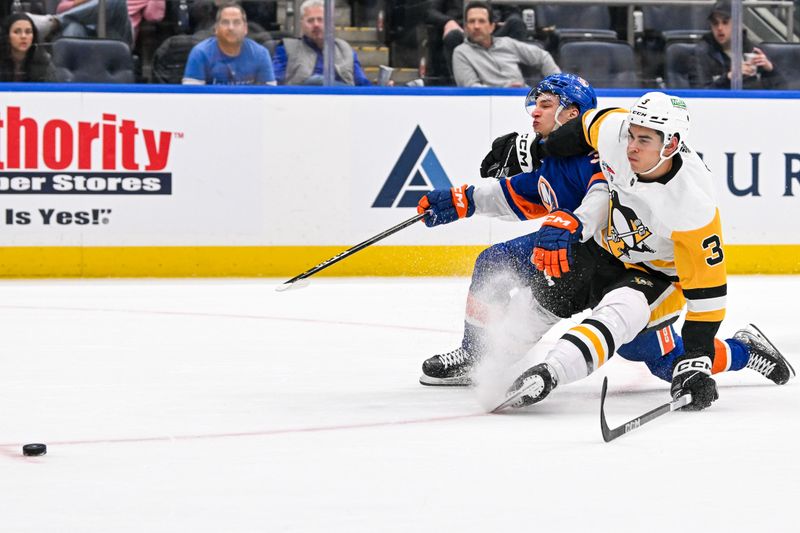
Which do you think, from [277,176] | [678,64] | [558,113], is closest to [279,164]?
[277,176]

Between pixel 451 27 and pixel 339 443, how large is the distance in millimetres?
4830

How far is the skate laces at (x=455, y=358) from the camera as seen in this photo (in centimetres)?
438

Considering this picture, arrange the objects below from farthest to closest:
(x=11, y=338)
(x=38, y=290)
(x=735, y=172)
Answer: (x=735, y=172), (x=38, y=290), (x=11, y=338)

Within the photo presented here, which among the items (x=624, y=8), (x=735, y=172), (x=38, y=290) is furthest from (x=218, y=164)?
(x=735, y=172)

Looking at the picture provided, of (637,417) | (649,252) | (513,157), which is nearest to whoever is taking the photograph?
(637,417)

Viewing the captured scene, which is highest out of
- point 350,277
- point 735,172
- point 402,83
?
point 402,83

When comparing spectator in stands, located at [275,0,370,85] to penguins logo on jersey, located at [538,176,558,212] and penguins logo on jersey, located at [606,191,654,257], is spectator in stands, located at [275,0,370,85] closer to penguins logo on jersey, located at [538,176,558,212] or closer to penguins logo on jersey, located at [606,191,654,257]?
penguins logo on jersey, located at [538,176,558,212]

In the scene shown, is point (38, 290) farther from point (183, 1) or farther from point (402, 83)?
point (402, 83)

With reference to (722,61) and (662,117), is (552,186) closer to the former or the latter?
(662,117)

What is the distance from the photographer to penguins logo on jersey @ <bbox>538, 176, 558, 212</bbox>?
171 inches

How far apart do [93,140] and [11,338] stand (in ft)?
8.22

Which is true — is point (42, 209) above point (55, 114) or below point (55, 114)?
below

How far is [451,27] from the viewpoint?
7.88 metres

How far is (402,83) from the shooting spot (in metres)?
7.98
